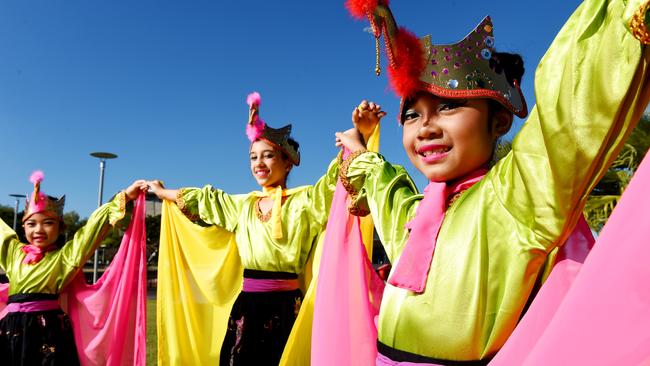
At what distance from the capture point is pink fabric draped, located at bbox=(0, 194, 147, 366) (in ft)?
13.1

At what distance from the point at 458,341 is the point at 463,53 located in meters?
0.88

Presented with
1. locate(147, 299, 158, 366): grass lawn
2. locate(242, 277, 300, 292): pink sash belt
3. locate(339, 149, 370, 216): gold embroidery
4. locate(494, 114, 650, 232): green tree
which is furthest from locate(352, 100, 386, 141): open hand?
locate(494, 114, 650, 232): green tree

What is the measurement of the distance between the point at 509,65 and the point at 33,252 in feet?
13.1

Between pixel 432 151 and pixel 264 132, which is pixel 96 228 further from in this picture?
pixel 432 151

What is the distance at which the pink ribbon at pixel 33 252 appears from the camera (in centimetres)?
416

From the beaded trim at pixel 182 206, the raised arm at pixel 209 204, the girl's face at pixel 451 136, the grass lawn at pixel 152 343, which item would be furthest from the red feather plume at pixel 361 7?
the grass lawn at pixel 152 343

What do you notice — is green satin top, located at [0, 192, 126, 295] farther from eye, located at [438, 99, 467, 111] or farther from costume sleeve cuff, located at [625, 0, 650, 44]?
costume sleeve cuff, located at [625, 0, 650, 44]

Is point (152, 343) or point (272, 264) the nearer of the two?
point (272, 264)


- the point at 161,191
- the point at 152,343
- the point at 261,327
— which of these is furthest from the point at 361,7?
the point at 152,343

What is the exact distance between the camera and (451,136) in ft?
5.28

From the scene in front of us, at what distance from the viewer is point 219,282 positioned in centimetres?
395

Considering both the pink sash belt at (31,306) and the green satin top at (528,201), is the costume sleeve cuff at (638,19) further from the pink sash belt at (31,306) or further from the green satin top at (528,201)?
the pink sash belt at (31,306)

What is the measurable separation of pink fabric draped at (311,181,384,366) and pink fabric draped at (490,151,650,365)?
1.05 meters

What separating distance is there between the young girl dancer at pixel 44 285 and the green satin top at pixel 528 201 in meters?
3.13
